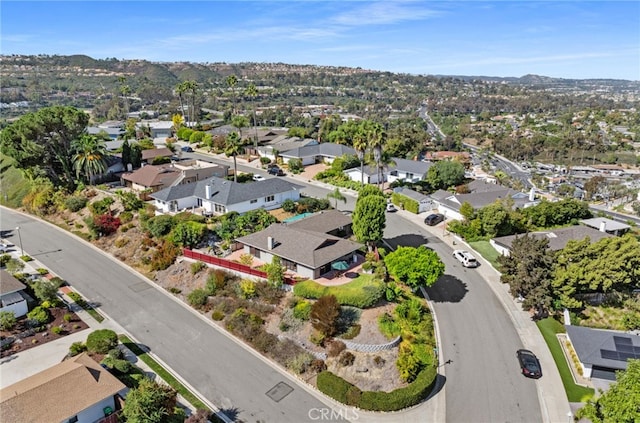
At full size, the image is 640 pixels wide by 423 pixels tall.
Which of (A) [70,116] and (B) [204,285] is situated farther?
(A) [70,116]

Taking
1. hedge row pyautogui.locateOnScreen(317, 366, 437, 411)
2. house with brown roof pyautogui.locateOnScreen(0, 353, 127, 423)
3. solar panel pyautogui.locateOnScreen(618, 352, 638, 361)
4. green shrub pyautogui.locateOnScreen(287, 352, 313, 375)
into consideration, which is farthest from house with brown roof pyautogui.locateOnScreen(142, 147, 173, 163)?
solar panel pyautogui.locateOnScreen(618, 352, 638, 361)

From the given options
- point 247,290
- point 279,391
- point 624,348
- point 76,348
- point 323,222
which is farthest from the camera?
point 323,222

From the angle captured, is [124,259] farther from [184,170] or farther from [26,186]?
[26,186]

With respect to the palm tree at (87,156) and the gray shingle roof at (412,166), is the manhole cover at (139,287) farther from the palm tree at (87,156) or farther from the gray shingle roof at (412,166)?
the gray shingle roof at (412,166)

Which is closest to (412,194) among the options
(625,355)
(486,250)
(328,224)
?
(486,250)

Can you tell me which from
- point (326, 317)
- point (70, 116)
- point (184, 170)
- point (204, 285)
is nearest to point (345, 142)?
point (184, 170)

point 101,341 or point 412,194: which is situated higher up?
point 412,194

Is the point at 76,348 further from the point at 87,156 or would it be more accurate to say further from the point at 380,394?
the point at 87,156
